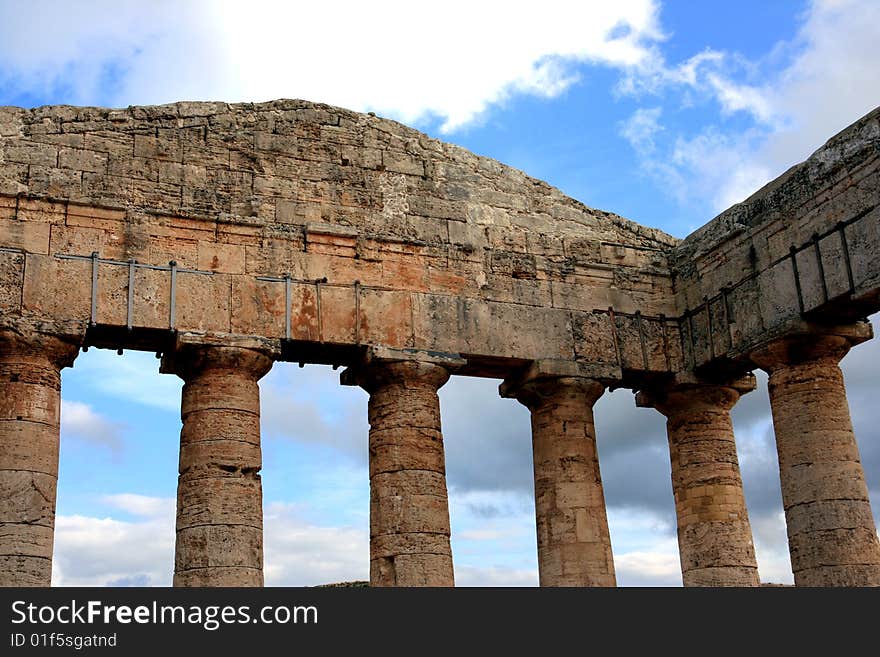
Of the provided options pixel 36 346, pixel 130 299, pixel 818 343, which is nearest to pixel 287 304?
pixel 130 299

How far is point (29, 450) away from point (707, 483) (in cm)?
1135

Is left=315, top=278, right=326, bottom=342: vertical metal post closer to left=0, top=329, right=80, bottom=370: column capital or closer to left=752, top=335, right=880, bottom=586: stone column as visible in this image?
left=0, top=329, right=80, bottom=370: column capital

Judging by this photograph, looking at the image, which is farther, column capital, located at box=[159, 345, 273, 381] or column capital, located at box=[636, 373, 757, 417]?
column capital, located at box=[636, 373, 757, 417]

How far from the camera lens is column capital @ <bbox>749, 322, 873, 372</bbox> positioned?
18438 millimetres

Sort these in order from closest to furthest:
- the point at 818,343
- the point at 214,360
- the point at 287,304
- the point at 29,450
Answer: the point at 29,450 < the point at 214,360 < the point at 287,304 < the point at 818,343

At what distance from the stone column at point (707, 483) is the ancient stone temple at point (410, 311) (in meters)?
0.05

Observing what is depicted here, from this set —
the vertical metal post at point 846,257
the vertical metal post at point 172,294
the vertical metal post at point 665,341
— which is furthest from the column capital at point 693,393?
the vertical metal post at point 172,294

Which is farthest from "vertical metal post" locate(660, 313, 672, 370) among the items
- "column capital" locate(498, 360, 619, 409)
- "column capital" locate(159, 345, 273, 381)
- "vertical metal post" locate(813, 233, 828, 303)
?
"column capital" locate(159, 345, 273, 381)

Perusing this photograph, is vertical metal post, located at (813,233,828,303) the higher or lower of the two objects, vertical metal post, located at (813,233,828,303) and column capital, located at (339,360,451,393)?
the higher

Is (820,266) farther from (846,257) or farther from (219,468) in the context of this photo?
(219,468)

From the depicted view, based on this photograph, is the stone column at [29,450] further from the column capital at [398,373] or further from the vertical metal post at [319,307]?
the column capital at [398,373]

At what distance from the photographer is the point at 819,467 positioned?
59.0 ft

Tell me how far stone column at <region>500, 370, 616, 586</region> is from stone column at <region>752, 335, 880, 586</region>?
295 centimetres

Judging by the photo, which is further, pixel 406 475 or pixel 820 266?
pixel 406 475
